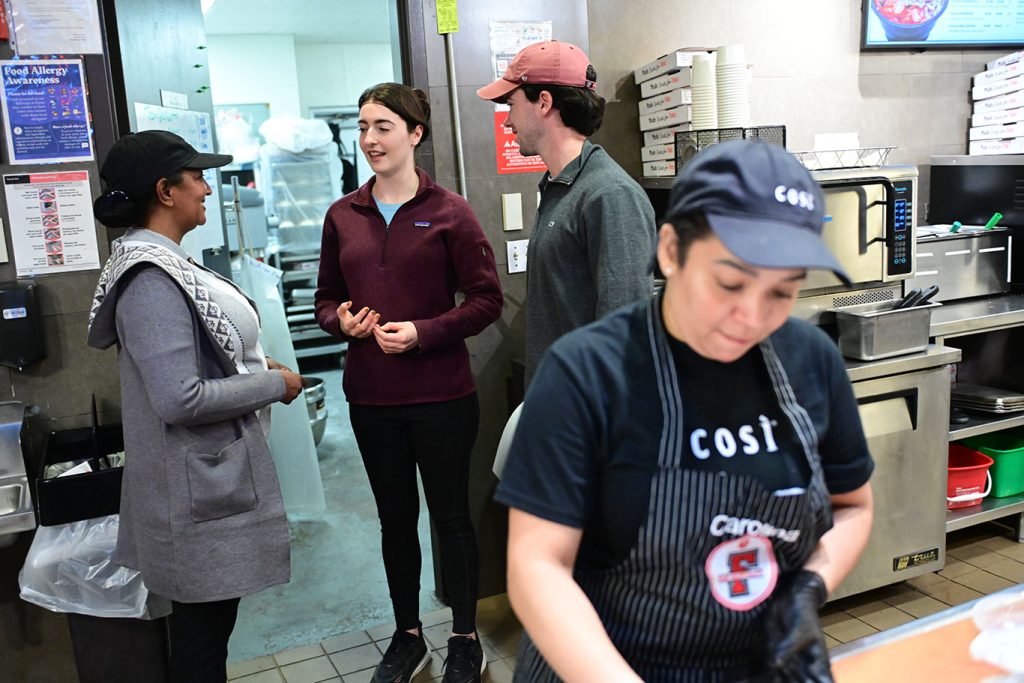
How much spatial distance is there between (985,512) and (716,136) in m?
1.79

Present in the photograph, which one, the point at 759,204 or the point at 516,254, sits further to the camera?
the point at 516,254

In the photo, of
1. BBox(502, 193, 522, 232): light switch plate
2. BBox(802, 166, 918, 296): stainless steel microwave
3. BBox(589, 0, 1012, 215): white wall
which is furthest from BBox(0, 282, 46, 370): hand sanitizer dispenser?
BBox(802, 166, 918, 296): stainless steel microwave

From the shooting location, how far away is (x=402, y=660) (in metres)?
2.68

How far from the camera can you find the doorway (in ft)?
10.9

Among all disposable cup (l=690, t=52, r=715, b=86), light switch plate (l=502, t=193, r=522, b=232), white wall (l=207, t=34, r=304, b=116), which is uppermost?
white wall (l=207, t=34, r=304, b=116)

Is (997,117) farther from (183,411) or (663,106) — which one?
(183,411)

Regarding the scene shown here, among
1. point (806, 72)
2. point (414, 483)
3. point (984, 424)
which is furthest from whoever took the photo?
point (806, 72)

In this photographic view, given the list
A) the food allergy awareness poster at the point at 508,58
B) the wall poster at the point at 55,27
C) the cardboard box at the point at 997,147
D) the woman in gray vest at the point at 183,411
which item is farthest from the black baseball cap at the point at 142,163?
the cardboard box at the point at 997,147

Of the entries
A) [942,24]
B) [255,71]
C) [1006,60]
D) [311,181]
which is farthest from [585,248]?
[255,71]

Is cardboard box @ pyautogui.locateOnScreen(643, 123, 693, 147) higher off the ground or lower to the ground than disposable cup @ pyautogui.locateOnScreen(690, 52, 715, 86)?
lower

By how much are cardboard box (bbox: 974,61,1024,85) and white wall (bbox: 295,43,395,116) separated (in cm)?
634

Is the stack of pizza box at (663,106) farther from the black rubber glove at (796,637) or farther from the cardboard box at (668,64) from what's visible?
the black rubber glove at (796,637)

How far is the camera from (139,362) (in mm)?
1930

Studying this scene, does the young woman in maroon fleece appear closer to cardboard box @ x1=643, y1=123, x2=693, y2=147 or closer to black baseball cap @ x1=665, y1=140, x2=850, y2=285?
cardboard box @ x1=643, y1=123, x2=693, y2=147
